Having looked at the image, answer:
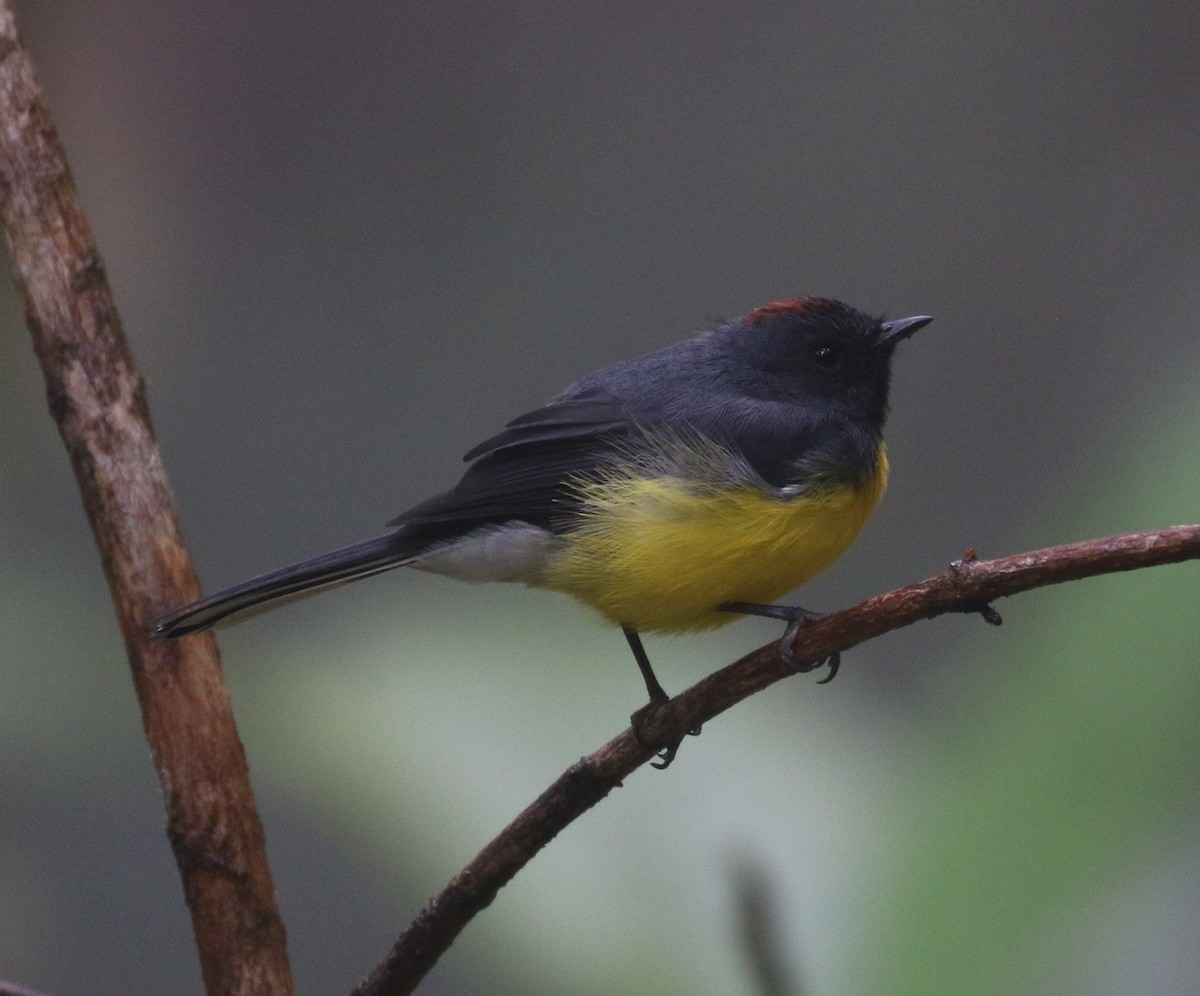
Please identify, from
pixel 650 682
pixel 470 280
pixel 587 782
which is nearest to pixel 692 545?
pixel 650 682

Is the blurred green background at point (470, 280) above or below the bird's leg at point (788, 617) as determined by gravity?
above

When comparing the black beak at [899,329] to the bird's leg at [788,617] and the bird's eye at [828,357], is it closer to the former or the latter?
the bird's eye at [828,357]

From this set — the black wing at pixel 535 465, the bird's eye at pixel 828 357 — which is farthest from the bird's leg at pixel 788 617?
the bird's eye at pixel 828 357

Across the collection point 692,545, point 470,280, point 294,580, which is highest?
point 470,280

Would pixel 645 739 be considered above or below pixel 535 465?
below

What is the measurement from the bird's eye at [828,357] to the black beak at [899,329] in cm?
7

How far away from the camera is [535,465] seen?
1.81 m

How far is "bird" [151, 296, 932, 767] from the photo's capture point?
1694 millimetres

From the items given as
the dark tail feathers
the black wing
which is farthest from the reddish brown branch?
the black wing

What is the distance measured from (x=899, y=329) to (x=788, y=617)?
0.53 meters

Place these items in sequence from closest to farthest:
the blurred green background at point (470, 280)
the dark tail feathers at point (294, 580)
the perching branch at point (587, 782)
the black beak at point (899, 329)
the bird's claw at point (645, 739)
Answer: the perching branch at point (587, 782)
the bird's claw at point (645, 739)
the dark tail feathers at point (294, 580)
the black beak at point (899, 329)
the blurred green background at point (470, 280)

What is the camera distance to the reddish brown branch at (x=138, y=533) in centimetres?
156

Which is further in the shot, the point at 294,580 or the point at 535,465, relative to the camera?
the point at 535,465

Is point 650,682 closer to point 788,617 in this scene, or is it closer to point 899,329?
point 788,617
